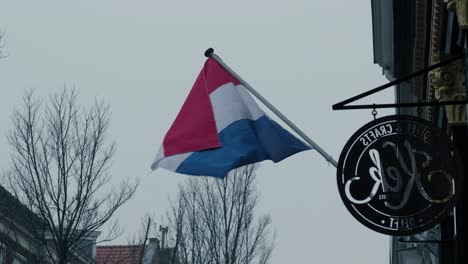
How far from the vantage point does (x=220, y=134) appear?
1189 cm

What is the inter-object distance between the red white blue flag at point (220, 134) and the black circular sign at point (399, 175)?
320 cm

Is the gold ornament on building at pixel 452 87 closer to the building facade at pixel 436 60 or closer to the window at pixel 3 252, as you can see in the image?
the building facade at pixel 436 60

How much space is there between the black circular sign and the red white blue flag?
10.5ft

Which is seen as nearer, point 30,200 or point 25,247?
point 30,200

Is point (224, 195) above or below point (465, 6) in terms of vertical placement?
above

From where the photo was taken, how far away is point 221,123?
12.1 m

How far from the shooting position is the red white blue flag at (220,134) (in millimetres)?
11812

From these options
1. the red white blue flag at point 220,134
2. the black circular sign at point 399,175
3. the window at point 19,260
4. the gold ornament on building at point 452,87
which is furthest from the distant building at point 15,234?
the black circular sign at point 399,175

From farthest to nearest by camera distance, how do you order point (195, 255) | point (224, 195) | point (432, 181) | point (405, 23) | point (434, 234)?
1. point (224, 195)
2. point (195, 255)
3. point (405, 23)
4. point (434, 234)
5. point (432, 181)

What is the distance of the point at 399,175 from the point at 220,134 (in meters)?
3.66

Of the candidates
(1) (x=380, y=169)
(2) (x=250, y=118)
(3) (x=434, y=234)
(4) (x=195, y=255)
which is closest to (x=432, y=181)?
(1) (x=380, y=169)

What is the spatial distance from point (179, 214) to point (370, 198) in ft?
96.6

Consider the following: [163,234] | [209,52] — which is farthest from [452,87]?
[163,234]

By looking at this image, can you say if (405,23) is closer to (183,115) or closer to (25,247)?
(183,115)
